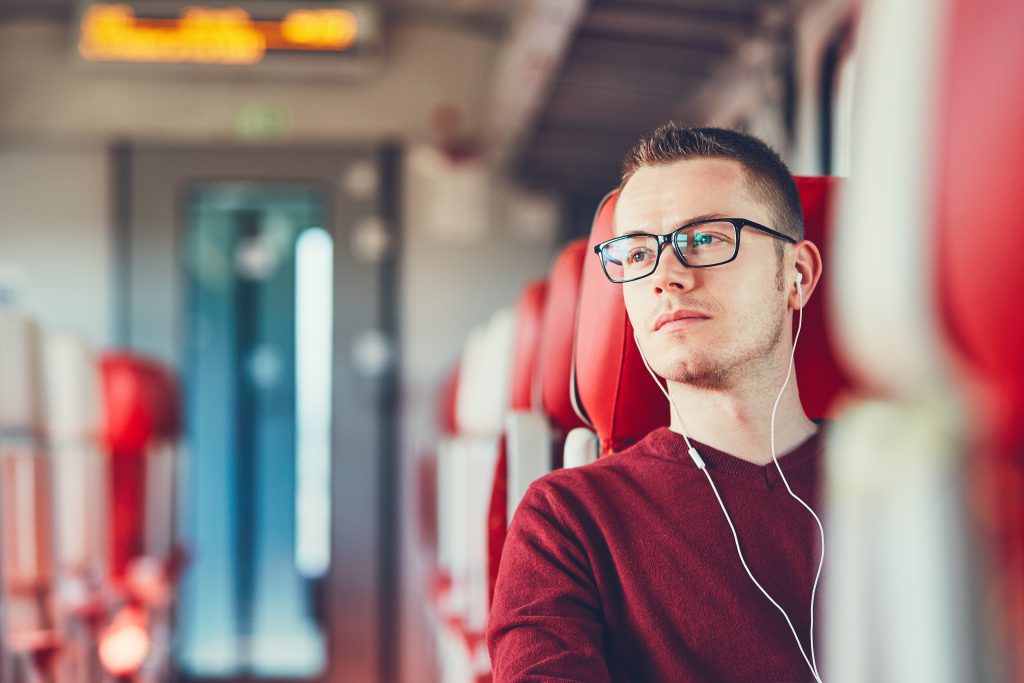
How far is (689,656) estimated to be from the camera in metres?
1.06

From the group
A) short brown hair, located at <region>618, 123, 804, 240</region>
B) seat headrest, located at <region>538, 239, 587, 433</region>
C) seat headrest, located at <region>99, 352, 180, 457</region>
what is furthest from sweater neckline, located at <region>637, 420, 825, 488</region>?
seat headrest, located at <region>99, 352, 180, 457</region>

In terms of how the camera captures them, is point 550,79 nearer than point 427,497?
Yes

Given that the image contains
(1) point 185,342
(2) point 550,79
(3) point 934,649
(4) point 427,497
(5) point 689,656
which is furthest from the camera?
(1) point 185,342

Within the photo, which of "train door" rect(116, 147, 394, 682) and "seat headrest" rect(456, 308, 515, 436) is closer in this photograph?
"seat headrest" rect(456, 308, 515, 436)

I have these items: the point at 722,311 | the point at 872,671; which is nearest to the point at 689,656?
the point at 722,311

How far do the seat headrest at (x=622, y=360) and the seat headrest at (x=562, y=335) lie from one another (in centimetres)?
11

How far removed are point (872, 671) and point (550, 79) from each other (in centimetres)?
306

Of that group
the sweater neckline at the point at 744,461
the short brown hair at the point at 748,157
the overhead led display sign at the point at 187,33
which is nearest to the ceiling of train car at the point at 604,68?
the overhead led display sign at the point at 187,33

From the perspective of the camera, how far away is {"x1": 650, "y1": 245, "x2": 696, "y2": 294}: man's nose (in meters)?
1.09

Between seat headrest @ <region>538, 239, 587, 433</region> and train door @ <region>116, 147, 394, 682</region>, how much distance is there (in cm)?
332

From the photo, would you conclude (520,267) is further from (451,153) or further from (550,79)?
(550,79)

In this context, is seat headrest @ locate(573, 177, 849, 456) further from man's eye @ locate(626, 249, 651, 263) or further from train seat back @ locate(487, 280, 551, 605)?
train seat back @ locate(487, 280, 551, 605)

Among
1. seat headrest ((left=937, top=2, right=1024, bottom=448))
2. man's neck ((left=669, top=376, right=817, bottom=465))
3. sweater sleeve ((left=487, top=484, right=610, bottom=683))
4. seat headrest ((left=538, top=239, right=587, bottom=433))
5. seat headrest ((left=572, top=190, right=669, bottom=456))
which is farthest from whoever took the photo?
seat headrest ((left=538, top=239, right=587, bottom=433))

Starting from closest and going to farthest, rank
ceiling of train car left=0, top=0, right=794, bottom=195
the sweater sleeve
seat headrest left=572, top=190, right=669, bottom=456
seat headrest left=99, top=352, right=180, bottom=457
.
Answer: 1. the sweater sleeve
2. seat headrest left=572, top=190, right=669, bottom=456
3. ceiling of train car left=0, top=0, right=794, bottom=195
4. seat headrest left=99, top=352, right=180, bottom=457
